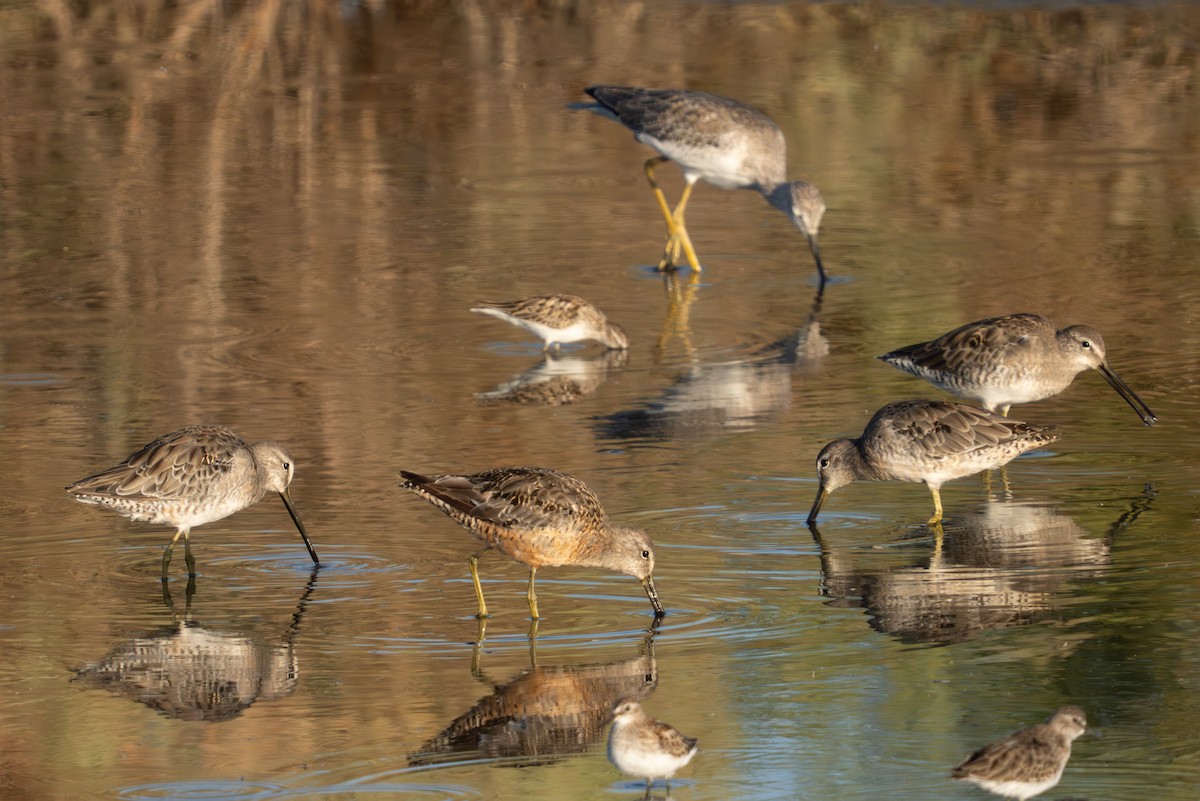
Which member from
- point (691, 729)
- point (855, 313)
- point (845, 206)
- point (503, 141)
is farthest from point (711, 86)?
point (691, 729)

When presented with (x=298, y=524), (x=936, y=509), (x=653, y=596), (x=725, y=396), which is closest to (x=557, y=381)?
(x=725, y=396)

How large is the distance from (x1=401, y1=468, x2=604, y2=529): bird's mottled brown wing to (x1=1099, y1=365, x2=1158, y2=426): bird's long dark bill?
435cm

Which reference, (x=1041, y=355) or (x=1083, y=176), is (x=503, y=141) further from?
(x=1041, y=355)

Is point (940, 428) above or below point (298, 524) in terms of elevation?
above

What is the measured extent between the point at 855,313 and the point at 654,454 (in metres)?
4.33

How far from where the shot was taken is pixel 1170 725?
816 centimetres

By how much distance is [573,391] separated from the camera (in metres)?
14.6

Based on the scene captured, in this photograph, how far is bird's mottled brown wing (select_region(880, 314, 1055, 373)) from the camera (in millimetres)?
12820

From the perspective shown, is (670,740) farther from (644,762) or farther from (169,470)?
(169,470)

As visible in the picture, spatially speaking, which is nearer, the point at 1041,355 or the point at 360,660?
the point at 360,660

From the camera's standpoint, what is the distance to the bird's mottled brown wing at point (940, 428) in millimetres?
11305

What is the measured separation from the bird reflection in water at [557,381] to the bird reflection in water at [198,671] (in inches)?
184

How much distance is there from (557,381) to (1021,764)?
822 cm

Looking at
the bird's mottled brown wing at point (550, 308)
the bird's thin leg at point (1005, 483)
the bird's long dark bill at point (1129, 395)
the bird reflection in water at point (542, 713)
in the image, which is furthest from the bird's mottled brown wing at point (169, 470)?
the bird's long dark bill at point (1129, 395)
